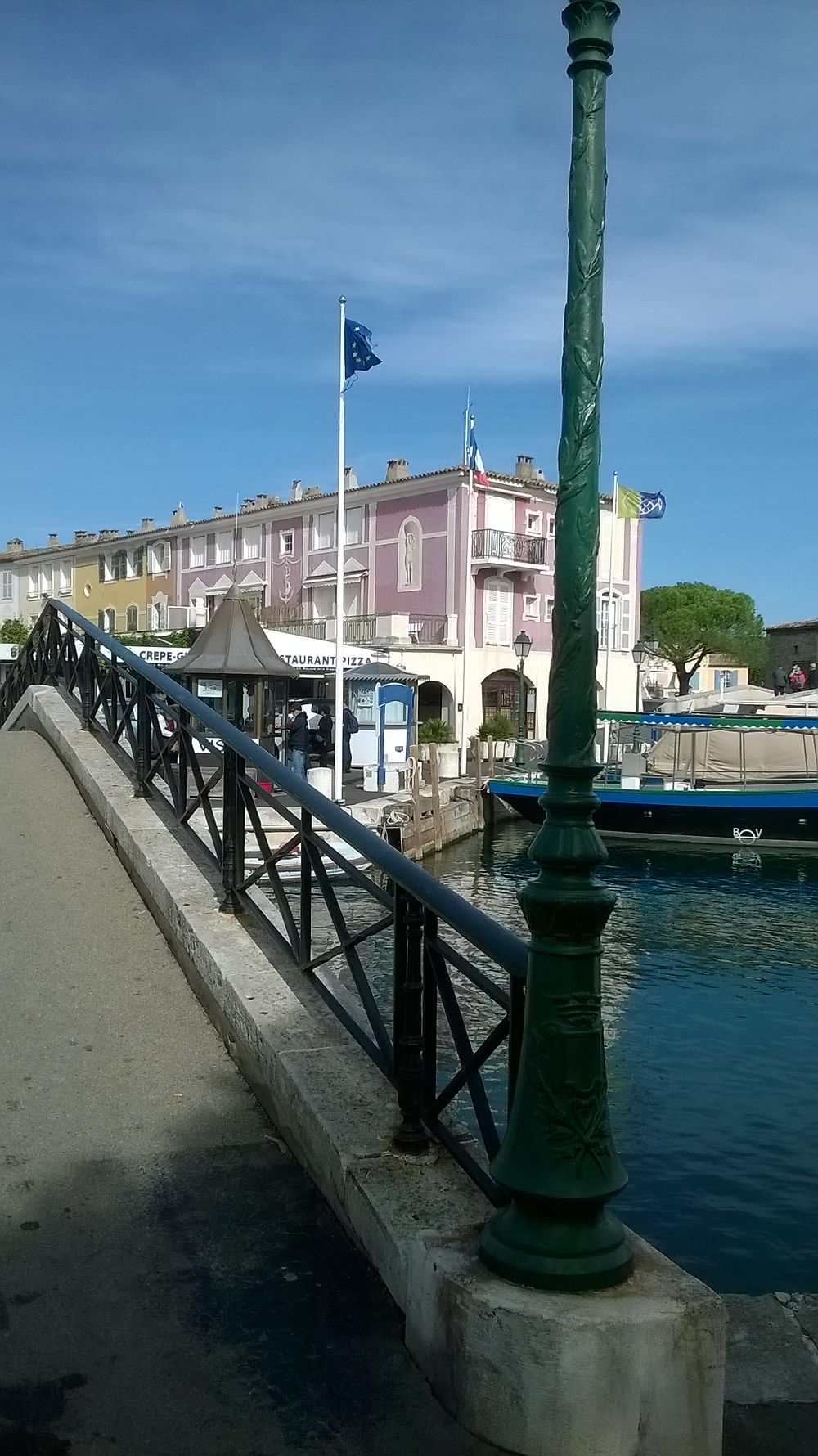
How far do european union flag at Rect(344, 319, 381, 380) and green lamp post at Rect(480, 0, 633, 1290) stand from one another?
21.8 meters

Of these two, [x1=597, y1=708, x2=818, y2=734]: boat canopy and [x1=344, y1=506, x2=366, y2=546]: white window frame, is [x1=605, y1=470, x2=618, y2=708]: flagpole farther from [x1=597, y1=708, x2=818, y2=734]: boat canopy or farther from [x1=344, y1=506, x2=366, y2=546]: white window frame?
[x1=597, y1=708, x2=818, y2=734]: boat canopy

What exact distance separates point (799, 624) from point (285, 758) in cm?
8194

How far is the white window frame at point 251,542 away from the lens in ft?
166

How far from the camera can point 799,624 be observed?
98.1 m

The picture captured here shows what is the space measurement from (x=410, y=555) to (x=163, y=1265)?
41.4 meters

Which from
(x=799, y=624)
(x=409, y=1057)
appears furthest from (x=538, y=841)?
(x=799, y=624)

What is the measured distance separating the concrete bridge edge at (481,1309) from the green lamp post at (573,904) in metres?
0.12

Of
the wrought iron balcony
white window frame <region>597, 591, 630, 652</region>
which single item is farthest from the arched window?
white window frame <region>597, 591, 630, 652</region>

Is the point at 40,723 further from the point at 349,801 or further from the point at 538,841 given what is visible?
the point at 349,801

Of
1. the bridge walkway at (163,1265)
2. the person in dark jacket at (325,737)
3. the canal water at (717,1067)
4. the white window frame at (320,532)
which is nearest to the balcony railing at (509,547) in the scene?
the white window frame at (320,532)

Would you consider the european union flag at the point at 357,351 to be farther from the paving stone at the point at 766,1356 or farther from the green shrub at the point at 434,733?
the paving stone at the point at 766,1356

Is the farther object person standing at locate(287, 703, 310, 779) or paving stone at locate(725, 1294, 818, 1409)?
person standing at locate(287, 703, 310, 779)

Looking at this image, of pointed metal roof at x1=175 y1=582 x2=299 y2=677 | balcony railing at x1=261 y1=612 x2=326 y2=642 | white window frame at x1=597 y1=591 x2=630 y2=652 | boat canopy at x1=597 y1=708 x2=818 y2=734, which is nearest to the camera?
pointed metal roof at x1=175 y1=582 x2=299 y2=677

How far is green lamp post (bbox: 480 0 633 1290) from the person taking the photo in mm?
2645
